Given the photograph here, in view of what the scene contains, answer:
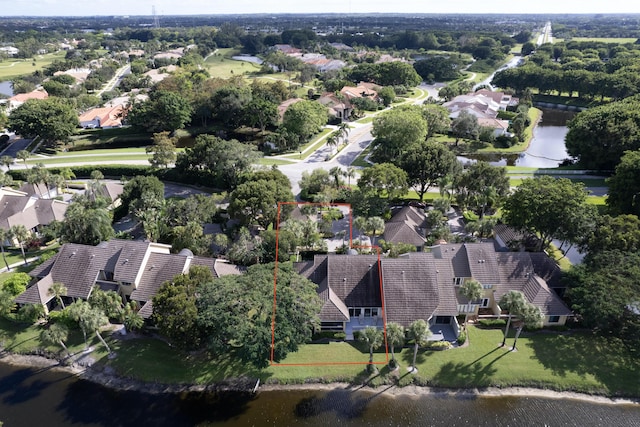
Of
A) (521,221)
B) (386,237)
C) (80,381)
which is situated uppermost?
(521,221)

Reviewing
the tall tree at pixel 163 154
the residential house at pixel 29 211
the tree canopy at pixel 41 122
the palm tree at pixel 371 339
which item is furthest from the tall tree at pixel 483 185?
the tree canopy at pixel 41 122

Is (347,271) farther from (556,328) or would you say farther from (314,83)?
(314,83)

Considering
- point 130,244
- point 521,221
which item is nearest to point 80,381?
point 130,244

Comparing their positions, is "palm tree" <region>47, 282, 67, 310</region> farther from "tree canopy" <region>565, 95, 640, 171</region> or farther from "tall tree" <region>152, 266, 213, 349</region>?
"tree canopy" <region>565, 95, 640, 171</region>

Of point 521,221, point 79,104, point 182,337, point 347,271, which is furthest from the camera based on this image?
point 79,104

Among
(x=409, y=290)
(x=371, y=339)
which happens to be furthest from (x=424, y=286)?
(x=371, y=339)

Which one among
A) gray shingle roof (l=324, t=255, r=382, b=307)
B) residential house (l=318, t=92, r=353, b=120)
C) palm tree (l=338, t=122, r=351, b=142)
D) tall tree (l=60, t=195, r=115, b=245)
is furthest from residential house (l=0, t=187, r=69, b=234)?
residential house (l=318, t=92, r=353, b=120)

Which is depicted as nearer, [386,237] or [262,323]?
[262,323]
